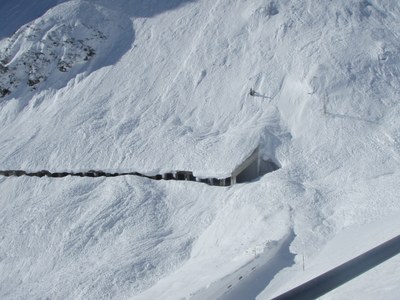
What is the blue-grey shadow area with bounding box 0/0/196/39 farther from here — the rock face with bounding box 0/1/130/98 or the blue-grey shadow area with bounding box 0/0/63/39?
the rock face with bounding box 0/1/130/98

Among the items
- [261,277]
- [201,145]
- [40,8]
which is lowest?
[261,277]

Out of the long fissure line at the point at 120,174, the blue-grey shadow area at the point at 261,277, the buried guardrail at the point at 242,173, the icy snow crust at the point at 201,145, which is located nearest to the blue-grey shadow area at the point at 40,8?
the icy snow crust at the point at 201,145

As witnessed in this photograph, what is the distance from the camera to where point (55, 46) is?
2417 cm

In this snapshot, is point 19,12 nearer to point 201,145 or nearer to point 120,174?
point 120,174

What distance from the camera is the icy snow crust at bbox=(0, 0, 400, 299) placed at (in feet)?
41.6

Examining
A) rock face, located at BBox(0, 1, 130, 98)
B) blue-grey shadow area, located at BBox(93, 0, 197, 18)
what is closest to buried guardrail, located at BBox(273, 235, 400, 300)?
rock face, located at BBox(0, 1, 130, 98)

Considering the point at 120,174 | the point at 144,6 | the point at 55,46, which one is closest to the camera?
the point at 120,174

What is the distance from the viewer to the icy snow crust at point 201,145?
41.6 feet

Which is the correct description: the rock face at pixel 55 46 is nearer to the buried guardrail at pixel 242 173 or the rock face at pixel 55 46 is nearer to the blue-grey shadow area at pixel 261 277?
the buried guardrail at pixel 242 173

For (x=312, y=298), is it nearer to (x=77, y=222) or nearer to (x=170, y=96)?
(x=77, y=222)

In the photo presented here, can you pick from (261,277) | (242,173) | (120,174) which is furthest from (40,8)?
(261,277)

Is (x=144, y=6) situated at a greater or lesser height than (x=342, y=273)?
greater

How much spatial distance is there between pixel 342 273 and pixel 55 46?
2400 centimetres

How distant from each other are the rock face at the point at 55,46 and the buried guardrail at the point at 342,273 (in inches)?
884
